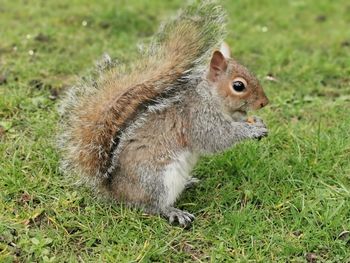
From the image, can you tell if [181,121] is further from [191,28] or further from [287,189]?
[287,189]

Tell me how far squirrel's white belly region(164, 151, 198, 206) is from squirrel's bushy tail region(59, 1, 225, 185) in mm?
232

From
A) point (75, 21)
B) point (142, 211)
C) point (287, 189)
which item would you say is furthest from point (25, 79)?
point (287, 189)

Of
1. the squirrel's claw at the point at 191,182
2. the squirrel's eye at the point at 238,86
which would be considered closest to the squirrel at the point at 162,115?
the squirrel's eye at the point at 238,86

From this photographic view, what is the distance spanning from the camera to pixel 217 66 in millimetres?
2391

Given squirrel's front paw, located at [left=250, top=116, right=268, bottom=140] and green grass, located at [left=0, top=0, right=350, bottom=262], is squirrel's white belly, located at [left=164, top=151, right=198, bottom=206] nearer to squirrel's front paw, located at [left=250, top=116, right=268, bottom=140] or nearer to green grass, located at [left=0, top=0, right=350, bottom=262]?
green grass, located at [left=0, top=0, right=350, bottom=262]

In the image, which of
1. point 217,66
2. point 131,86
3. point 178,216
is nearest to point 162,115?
point 131,86

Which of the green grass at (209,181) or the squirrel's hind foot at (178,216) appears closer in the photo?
the green grass at (209,181)

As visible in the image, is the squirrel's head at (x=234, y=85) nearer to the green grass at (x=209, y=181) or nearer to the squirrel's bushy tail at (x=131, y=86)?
the squirrel's bushy tail at (x=131, y=86)

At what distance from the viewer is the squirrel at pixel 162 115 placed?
2.29 m

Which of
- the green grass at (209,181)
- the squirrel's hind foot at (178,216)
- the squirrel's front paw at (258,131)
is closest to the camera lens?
the green grass at (209,181)

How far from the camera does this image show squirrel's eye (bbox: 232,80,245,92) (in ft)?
7.81

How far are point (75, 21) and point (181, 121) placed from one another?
7.40 ft

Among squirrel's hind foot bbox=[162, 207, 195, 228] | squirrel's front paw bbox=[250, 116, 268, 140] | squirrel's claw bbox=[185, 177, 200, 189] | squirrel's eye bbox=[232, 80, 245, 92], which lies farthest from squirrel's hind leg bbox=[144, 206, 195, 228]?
squirrel's eye bbox=[232, 80, 245, 92]

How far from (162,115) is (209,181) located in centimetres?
44
